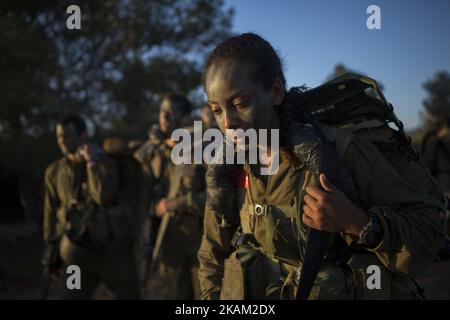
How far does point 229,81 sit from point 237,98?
8 cm

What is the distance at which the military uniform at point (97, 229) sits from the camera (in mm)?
4344

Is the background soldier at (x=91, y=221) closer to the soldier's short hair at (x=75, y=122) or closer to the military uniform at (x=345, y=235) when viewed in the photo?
the soldier's short hair at (x=75, y=122)

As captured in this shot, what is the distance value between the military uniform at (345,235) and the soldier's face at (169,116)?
2947 millimetres

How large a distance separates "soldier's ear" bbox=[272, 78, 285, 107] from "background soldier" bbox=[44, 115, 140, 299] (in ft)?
9.52

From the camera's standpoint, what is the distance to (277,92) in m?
1.94

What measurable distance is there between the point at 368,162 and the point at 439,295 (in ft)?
14.1

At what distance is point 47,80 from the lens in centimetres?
952

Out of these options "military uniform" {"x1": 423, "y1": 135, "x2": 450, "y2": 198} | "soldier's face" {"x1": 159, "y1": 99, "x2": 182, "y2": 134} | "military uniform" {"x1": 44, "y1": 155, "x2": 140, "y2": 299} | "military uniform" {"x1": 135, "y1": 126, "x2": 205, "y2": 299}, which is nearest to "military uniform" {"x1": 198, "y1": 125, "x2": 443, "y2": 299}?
"military uniform" {"x1": 135, "y1": 126, "x2": 205, "y2": 299}

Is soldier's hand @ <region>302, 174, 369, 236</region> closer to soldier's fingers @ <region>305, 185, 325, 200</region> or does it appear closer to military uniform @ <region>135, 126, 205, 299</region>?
soldier's fingers @ <region>305, 185, 325, 200</region>
